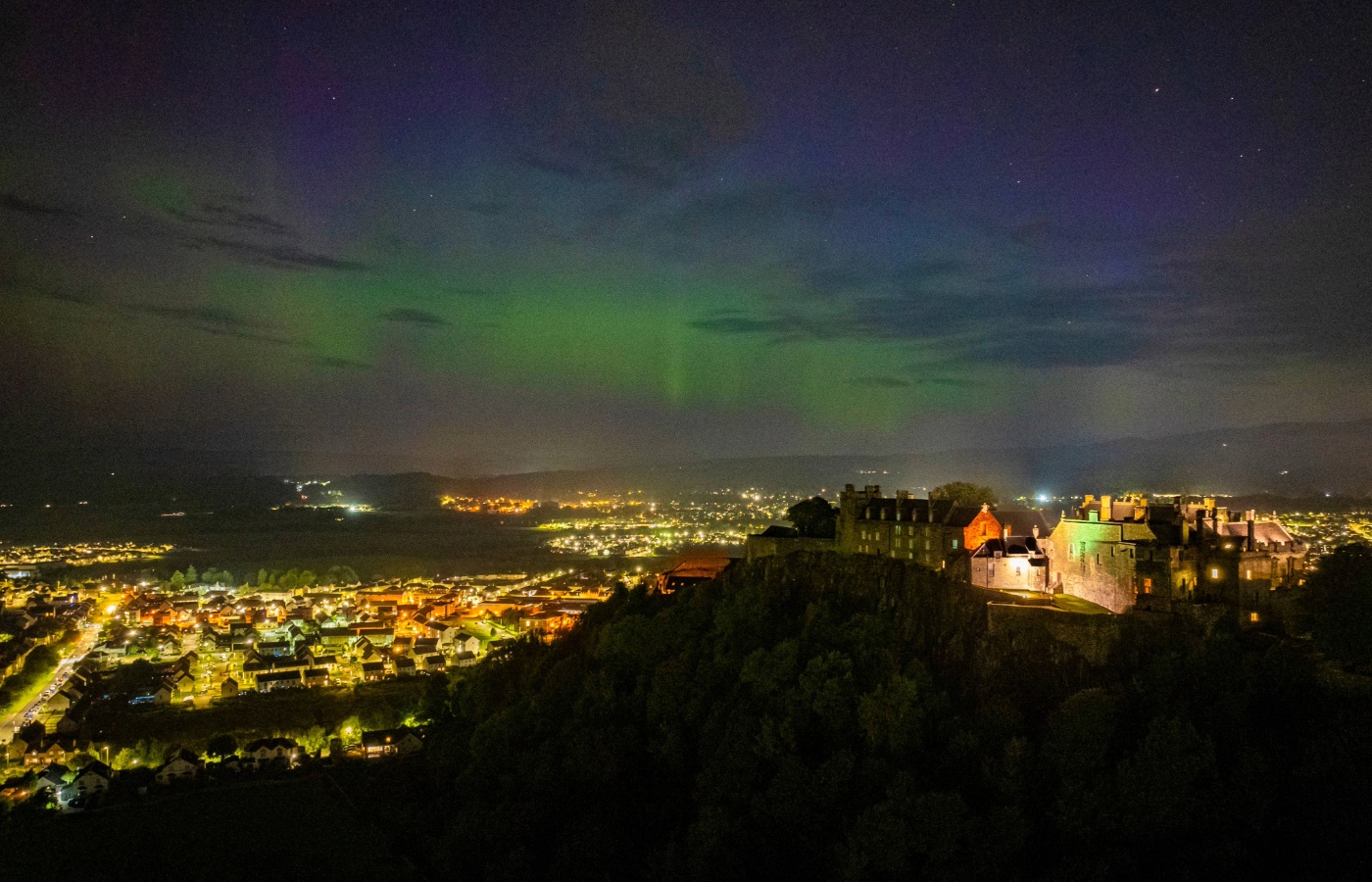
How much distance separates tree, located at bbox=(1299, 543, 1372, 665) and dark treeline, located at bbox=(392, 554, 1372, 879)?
0.77 metres

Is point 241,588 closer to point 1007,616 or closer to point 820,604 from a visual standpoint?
point 820,604

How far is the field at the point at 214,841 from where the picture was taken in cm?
2772

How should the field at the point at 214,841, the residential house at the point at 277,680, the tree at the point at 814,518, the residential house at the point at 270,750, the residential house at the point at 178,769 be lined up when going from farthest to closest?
the residential house at the point at 277,680
the residential house at the point at 270,750
the tree at the point at 814,518
the residential house at the point at 178,769
the field at the point at 214,841

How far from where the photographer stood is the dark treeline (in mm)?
19219

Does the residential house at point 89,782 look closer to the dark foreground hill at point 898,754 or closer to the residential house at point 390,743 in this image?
the dark foreground hill at point 898,754

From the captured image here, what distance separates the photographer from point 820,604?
28.9 m

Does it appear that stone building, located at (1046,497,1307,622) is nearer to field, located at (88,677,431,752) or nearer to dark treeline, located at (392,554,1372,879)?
dark treeline, located at (392,554,1372,879)

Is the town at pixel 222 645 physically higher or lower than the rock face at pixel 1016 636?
lower

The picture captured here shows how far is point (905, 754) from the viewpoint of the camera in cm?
2236

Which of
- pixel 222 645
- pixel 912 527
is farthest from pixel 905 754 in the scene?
pixel 222 645

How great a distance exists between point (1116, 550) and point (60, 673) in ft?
211

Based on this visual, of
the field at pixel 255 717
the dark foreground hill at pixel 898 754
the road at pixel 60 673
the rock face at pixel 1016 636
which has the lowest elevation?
the road at pixel 60 673

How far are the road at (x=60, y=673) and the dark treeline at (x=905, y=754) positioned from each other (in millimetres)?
27996

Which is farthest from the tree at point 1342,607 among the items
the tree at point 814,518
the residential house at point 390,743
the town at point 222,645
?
the residential house at point 390,743
